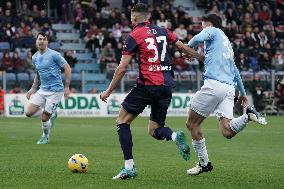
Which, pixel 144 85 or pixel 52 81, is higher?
pixel 144 85

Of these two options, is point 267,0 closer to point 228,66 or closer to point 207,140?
point 207,140

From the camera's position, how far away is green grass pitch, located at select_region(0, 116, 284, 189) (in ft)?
34.4

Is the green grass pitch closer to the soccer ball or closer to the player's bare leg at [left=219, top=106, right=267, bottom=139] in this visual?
the soccer ball

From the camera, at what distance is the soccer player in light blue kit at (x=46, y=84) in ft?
60.2

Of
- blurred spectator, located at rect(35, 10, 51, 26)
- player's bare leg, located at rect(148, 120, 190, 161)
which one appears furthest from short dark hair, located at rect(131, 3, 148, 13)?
blurred spectator, located at rect(35, 10, 51, 26)

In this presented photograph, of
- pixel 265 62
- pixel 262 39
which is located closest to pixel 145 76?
pixel 265 62

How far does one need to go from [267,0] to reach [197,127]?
35.1m

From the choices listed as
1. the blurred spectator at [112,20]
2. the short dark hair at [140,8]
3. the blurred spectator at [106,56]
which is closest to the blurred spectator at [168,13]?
the blurred spectator at [112,20]

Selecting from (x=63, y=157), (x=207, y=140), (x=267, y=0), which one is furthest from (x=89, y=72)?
(x=63, y=157)

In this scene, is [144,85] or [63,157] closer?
[144,85]

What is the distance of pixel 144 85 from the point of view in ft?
36.5

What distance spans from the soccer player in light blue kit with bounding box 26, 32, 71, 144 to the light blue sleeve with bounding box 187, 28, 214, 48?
7178 millimetres

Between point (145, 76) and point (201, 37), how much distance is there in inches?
40.1

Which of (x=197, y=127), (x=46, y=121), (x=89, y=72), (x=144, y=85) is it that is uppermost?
(x=144, y=85)
